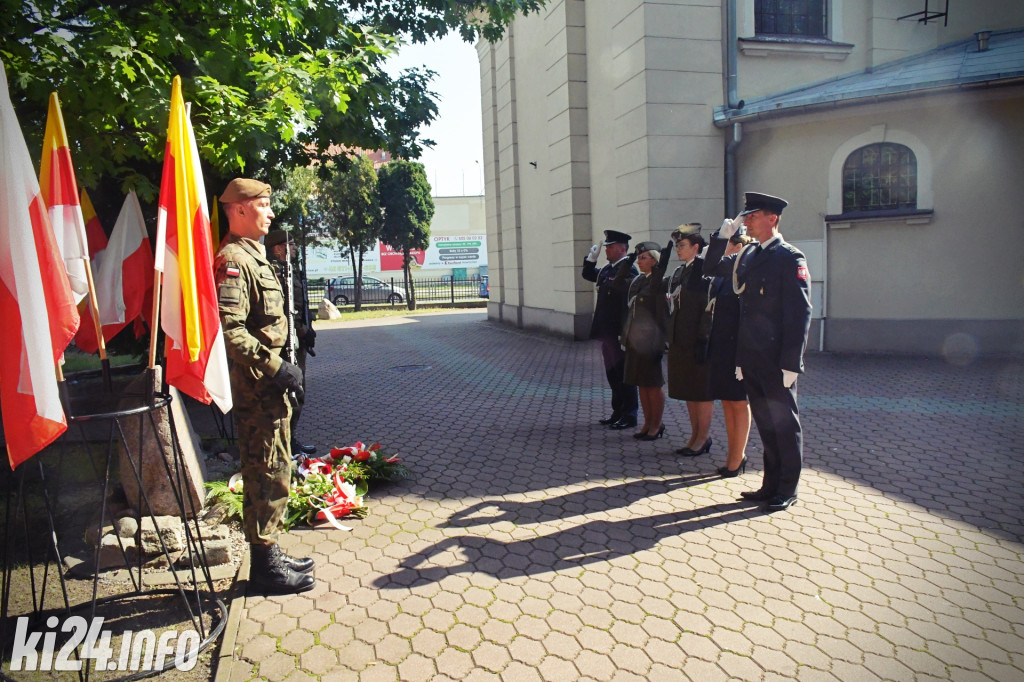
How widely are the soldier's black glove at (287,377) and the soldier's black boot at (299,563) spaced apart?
0.96m

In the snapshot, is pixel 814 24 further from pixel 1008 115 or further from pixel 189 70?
pixel 189 70

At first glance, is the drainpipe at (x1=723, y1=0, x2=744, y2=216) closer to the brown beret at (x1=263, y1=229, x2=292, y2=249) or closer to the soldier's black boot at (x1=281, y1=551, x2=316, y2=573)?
the brown beret at (x1=263, y1=229, x2=292, y2=249)

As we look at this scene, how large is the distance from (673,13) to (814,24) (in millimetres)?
3269

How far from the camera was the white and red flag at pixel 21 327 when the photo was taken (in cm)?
264

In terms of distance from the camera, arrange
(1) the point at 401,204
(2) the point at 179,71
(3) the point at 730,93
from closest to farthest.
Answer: (2) the point at 179,71 < (3) the point at 730,93 < (1) the point at 401,204

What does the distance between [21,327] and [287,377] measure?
3.92 ft

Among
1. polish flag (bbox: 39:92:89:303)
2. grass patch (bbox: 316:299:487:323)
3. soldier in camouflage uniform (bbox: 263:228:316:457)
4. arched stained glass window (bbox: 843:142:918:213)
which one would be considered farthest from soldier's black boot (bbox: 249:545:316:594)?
grass patch (bbox: 316:299:487:323)

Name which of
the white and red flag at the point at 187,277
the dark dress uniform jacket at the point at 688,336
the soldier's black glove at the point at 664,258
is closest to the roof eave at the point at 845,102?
the soldier's black glove at the point at 664,258

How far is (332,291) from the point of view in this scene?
32.5 m

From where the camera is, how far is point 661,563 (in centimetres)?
387

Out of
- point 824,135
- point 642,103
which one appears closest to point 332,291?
point 642,103

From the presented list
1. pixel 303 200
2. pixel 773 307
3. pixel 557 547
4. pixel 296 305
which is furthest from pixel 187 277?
pixel 303 200

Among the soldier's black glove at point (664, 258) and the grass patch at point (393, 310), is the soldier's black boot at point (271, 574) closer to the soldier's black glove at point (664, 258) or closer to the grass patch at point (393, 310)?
the soldier's black glove at point (664, 258)

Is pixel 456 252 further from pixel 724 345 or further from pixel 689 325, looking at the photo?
pixel 724 345
